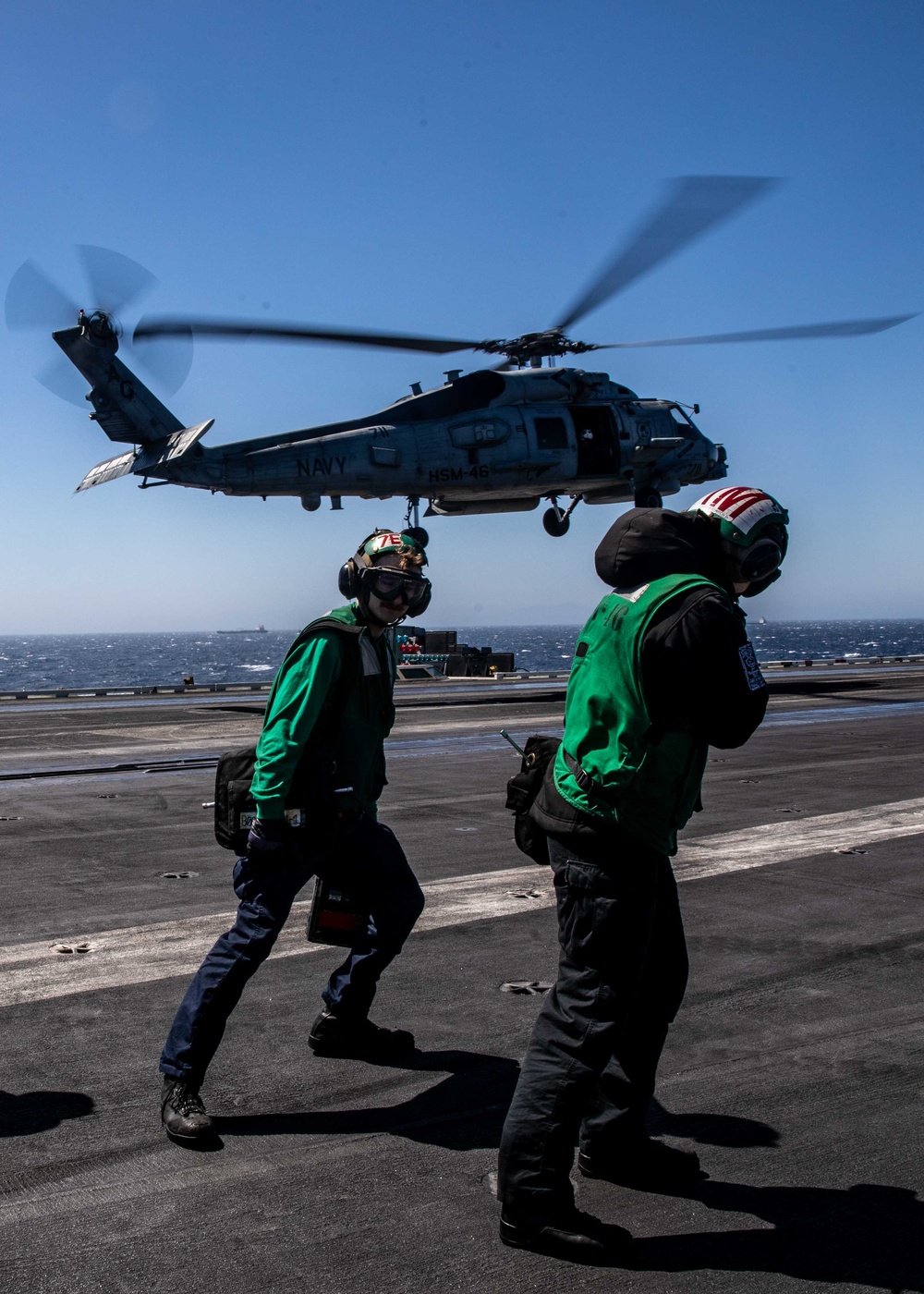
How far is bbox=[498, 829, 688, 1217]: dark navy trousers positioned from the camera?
316 centimetres

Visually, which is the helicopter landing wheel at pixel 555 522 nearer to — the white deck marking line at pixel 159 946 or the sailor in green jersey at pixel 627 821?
the white deck marking line at pixel 159 946

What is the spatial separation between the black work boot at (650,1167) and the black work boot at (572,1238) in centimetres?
38

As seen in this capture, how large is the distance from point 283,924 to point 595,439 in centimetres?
2356

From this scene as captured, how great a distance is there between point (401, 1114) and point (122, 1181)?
94cm

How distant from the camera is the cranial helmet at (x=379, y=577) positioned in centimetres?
434

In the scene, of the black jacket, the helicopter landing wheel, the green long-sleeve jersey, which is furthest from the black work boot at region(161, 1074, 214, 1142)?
the helicopter landing wheel

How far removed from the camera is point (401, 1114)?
388 centimetres

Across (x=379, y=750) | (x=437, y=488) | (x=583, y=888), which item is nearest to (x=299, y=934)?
(x=379, y=750)

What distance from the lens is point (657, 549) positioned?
3400mm

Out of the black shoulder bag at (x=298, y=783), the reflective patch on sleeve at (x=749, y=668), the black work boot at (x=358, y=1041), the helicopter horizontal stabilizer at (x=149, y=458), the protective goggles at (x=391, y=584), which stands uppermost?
the helicopter horizontal stabilizer at (x=149, y=458)

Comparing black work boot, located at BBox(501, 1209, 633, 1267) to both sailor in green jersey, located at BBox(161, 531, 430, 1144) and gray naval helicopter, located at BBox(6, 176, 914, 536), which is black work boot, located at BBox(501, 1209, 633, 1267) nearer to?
sailor in green jersey, located at BBox(161, 531, 430, 1144)

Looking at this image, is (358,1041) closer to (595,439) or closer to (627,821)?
(627,821)

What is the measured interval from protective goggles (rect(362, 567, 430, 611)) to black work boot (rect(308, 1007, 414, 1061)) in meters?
1.63

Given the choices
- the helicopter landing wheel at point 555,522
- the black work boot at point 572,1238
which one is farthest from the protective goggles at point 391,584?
the helicopter landing wheel at point 555,522
